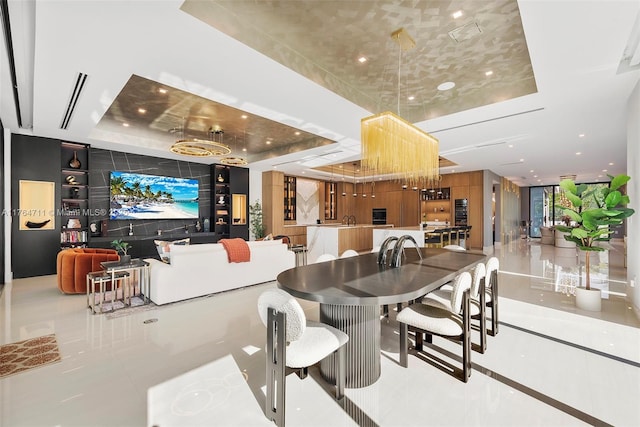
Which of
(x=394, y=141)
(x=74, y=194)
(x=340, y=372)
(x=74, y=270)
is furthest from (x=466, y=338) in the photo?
(x=74, y=194)

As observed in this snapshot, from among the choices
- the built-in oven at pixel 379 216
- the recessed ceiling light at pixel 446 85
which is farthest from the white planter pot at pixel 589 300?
the built-in oven at pixel 379 216

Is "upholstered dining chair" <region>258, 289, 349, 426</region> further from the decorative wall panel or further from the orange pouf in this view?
the decorative wall panel

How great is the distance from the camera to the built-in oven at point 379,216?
13352mm

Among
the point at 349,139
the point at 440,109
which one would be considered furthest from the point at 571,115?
the point at 349,139

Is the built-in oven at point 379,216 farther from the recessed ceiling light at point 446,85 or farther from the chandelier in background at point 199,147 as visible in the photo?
the recessed ceiling light at point 446,85

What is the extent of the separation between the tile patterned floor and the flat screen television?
13.6 ft

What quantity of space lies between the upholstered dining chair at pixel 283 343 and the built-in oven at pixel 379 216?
1173cm

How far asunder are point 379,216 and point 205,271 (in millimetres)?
10153

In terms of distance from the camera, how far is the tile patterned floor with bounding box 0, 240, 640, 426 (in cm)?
190

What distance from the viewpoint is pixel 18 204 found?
18.8 feet

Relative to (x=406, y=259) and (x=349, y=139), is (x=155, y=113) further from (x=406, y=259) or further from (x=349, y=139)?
(x=406, y=259)

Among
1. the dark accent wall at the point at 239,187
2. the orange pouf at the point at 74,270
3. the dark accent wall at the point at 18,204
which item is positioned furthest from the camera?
the dark accent wall at the point at 239,187

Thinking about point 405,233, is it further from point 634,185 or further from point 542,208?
point 542,208

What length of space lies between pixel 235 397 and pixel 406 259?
2206mm
